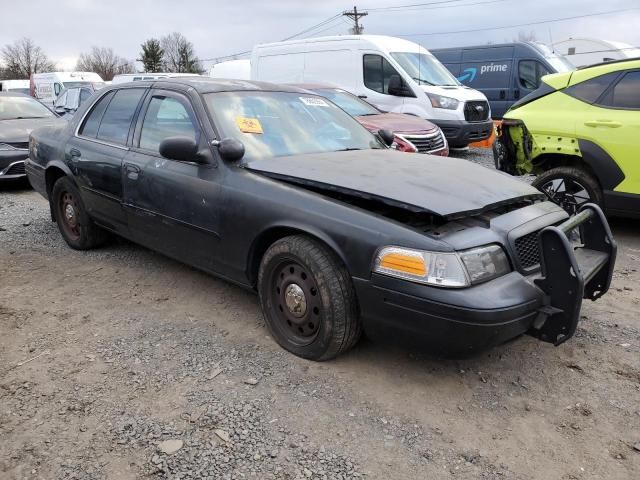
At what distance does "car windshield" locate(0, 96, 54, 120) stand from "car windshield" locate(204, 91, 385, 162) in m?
7.10

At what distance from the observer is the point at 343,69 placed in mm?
11328

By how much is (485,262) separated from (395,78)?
843 cm

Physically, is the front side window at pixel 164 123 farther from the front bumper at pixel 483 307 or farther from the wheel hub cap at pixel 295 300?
the front bumper at pixel 483 307

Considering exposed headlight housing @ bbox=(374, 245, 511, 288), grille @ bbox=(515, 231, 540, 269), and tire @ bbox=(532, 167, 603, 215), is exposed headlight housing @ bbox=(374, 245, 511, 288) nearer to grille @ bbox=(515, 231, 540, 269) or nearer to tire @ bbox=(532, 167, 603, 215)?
grille @ bbox=(515, 231, 540, 269)

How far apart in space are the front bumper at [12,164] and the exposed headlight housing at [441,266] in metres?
7.28

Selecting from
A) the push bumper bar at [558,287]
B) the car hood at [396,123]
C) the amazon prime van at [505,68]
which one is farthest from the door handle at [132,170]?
the amazon prime van at [505,68]

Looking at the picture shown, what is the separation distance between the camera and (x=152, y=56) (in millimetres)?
59562

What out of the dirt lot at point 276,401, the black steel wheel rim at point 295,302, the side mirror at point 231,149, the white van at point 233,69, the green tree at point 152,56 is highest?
the green tree at point 152,56

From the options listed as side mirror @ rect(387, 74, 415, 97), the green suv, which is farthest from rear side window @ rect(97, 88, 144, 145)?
side mirror @ rect(387, 74, 415, 97)

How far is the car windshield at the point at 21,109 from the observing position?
9438 mm

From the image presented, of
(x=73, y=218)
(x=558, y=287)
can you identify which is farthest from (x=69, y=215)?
(x=558, y=287)

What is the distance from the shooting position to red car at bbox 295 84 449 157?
816 cm

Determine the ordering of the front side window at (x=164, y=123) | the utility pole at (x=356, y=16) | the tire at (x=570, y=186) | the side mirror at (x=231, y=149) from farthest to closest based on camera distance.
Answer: the utility pole at (x=356, y=16), the tire at (x=570, y=186), the front side window at (x=164, y=123), the side mirror at (x=231, y=149)

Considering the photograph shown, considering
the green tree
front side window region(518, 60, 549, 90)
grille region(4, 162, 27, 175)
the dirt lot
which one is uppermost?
the green tree
